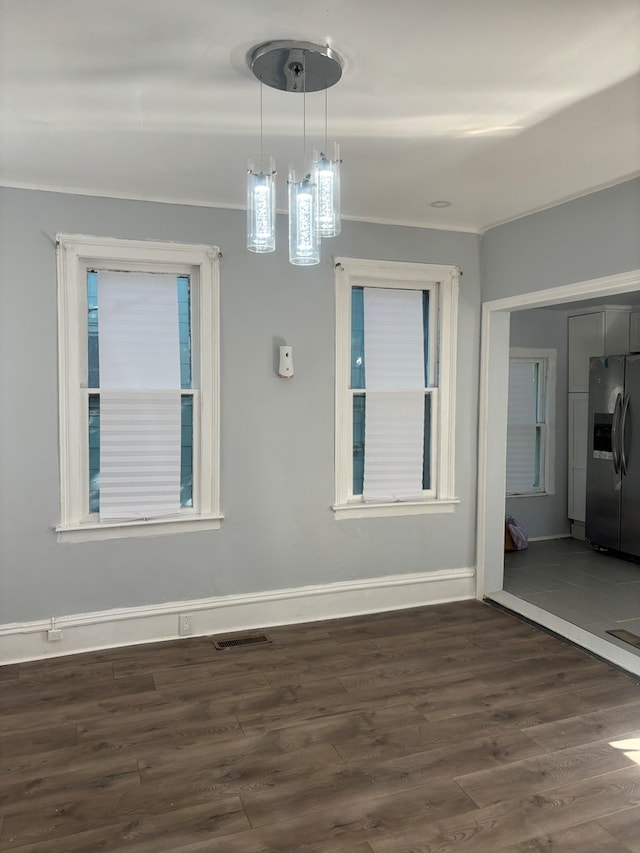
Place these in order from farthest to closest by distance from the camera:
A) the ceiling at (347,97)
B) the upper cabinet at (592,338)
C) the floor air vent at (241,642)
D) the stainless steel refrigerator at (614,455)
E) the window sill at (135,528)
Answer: the upper cabinet at (592,338) < the stainless steel refrigerator at (614,455) < the floor air vent at (241,642) < the window sill at (135,528) < the ceiling at (347,97)

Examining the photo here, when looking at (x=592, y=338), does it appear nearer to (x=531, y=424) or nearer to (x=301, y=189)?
(x=531, y=424)

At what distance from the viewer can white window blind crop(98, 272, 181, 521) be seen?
3678 millimetres

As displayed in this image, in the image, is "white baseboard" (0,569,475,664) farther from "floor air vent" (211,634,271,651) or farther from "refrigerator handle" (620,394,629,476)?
"refrigerator handle" (620,394,629,476)

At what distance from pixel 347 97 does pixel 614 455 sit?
4.51 meters

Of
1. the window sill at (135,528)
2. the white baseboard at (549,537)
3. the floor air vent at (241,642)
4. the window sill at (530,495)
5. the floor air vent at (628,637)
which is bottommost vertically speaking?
the floor air vent at (241,642)

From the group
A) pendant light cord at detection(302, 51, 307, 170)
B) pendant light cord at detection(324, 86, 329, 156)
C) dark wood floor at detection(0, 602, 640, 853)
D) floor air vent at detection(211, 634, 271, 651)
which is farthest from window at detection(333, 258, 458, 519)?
pendant light cord at detection(324, 86, 329, 156)

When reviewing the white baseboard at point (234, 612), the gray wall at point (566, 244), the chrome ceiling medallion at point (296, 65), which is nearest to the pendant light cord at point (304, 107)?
the chrome ceiling medallion at point (296, 65)

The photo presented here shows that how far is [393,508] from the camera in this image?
433 centimetres

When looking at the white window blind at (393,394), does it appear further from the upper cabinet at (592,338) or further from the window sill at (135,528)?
the upper cabinet at (592,338)

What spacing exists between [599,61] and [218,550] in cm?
312

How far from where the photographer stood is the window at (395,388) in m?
4.19

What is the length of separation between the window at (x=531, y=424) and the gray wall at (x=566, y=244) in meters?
2.12

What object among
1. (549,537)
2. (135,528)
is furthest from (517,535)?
(135,528)

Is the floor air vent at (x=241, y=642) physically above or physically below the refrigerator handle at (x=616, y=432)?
below
